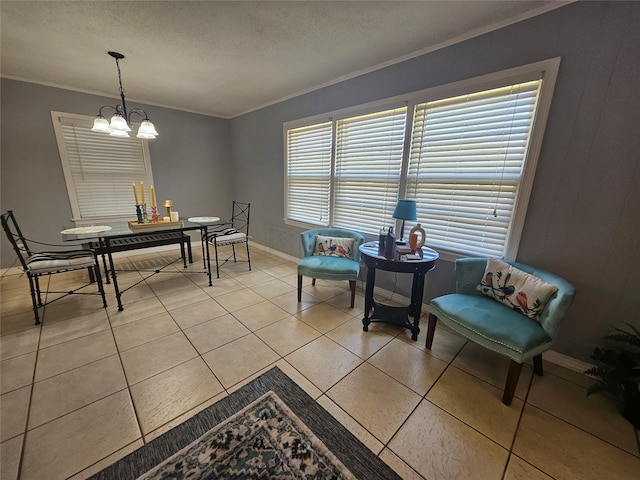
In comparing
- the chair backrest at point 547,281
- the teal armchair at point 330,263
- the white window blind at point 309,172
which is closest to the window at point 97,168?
the white window blind at point 309,172

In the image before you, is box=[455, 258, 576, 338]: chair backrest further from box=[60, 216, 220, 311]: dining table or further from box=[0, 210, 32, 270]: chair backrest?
box=[0, 210, 32, 270]: chair backrest

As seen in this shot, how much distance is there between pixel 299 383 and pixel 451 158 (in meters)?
2.27

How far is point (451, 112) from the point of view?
2.19m

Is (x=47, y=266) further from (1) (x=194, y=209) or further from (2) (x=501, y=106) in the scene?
(2) (x=501, y=106)

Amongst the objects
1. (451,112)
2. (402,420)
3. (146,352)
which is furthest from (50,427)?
(451,112)

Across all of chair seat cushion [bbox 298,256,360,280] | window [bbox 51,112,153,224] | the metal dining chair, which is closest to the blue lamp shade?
chair seat cushion [bbox 298,256,360,280]

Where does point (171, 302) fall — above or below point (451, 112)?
below

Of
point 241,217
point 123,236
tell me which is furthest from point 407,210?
point 241,217

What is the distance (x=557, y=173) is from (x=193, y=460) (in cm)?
287

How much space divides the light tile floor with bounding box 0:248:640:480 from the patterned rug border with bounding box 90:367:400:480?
0.05 meters

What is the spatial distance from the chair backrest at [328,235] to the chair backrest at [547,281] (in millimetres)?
1064

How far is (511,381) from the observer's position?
1474 mm

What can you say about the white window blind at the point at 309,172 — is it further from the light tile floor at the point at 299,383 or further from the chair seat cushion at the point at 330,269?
the light tile floor at the point at 299,383

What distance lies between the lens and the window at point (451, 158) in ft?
6.15
